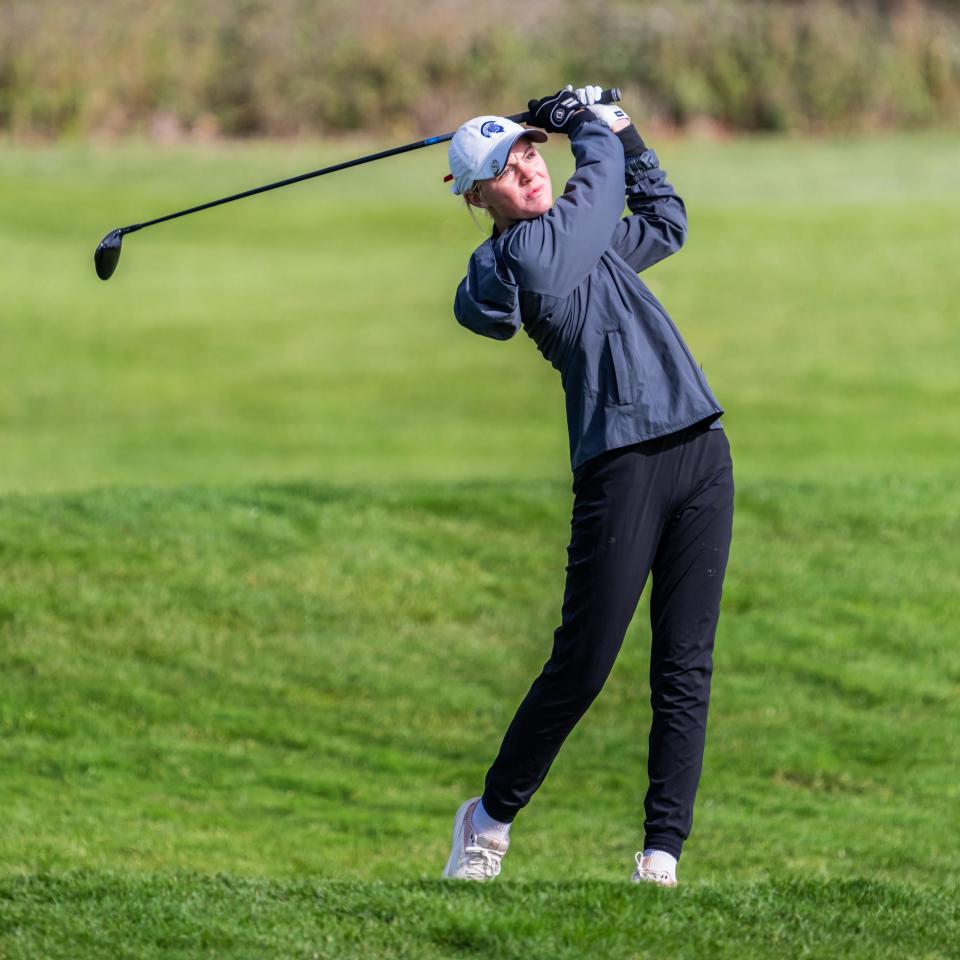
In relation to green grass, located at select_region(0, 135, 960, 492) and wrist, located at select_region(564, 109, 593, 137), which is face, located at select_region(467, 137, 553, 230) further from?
green grass, located at select_region(0, 135, 960, 492)

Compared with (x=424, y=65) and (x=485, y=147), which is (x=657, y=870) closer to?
(x=485, y=147)

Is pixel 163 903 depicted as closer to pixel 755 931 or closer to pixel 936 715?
pixel 755 931

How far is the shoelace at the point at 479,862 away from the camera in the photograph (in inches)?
192

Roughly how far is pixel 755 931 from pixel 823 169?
1442 cm

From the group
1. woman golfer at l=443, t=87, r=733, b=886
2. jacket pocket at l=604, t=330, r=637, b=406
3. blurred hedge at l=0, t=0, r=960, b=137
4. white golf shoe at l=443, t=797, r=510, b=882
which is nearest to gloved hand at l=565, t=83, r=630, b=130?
woman golfer at l=443, t=87, r=733, b=886

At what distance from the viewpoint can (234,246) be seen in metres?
14.9

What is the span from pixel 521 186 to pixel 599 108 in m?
0.36

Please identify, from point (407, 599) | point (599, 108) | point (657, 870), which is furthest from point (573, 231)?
point (407, 599)

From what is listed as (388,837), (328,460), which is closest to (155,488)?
(328,460)

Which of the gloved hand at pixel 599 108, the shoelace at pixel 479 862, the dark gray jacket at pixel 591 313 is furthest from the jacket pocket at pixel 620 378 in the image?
the shoelace at pixel 479 862

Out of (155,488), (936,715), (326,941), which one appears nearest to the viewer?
(326,941)

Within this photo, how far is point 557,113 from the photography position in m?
4.69

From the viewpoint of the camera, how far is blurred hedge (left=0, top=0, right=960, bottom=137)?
21.2 m

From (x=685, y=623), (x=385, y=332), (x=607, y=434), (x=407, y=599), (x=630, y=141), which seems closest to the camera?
(x=607, y=434)
